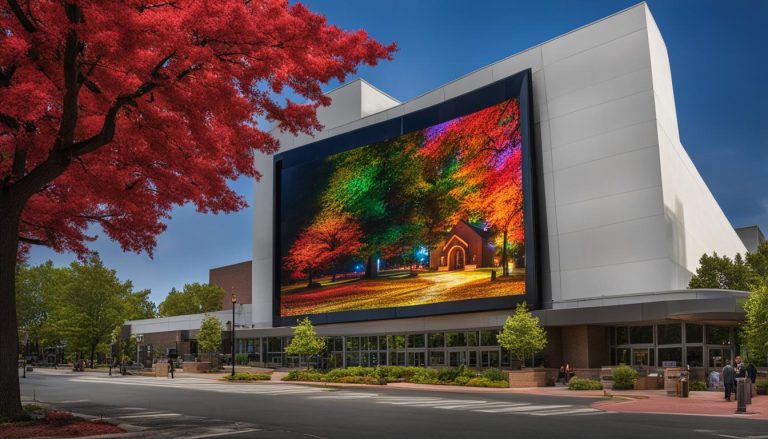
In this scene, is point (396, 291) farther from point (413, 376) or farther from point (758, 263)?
point (758, 263)

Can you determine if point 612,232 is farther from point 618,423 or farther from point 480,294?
point 618,423

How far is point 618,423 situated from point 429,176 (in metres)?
36.7

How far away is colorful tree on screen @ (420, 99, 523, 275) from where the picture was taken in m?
47.8

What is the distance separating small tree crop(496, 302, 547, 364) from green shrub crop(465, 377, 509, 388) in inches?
105

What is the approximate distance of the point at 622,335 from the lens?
4478 centimetres

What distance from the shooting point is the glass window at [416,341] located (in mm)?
55312

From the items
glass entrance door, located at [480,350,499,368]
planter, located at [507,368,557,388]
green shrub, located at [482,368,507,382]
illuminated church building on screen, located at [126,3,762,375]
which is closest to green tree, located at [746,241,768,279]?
illuminated church building on screen, located at [126,3,762,375]

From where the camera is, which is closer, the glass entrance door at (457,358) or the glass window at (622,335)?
the glass window at (622,335)

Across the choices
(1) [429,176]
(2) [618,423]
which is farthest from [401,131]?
(2) [618,423]

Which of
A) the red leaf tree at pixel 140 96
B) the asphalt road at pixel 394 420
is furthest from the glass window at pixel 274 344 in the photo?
the red leaf tree at pixel 140 96

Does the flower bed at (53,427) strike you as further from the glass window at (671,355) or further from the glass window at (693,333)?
the glass window at (693,333)

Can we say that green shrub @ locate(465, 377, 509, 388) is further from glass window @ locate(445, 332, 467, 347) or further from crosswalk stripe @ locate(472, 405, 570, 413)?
crosswalk stripe @ locate(472, 405, 570, 413)

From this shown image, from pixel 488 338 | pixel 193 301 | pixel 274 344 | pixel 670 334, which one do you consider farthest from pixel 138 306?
pixel 670 334

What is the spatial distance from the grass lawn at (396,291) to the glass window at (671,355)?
9.66 meters
